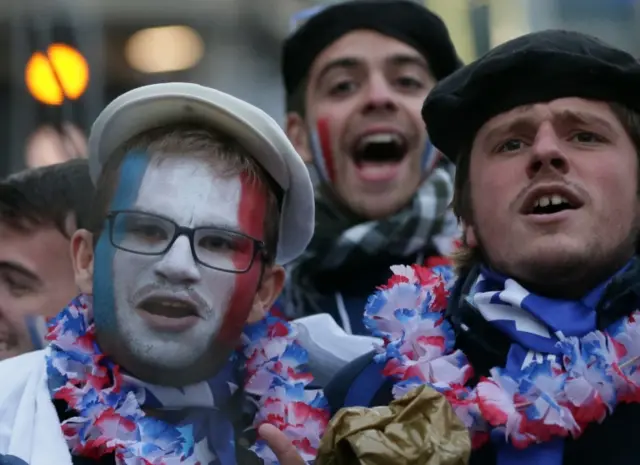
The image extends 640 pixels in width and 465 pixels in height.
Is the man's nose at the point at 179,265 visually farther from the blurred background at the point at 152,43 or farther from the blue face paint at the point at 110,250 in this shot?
the blurred background at the point at 152,43

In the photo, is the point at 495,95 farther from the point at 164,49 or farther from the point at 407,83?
the point at 164,49

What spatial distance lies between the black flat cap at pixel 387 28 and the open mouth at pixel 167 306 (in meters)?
1.30

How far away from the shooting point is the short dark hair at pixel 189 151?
8.89 ft

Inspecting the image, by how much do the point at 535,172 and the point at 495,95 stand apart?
0.21 metres

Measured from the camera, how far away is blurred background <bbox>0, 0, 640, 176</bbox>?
186 inches

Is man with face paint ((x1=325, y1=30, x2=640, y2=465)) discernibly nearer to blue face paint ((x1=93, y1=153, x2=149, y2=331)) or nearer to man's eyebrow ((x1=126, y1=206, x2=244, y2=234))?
man's eyebrow ((x1=126, y1=206, x2=244, y2=234))

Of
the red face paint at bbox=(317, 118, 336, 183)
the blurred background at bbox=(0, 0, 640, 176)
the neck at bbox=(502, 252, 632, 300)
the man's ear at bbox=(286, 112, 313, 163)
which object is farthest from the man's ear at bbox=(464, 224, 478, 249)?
the blurred background at bbox=(0, 0, 640, 176)

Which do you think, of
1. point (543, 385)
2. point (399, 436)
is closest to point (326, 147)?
point (543, 385)

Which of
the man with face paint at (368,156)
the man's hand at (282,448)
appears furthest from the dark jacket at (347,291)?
the man's hand at (282,448)

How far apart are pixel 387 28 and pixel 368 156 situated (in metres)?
0.39

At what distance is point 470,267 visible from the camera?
2852 millimetres

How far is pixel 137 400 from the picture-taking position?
258 centimetres

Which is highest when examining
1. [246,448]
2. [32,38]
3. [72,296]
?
[32,38]

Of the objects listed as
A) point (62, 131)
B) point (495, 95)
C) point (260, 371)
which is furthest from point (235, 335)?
point (62, 131)
